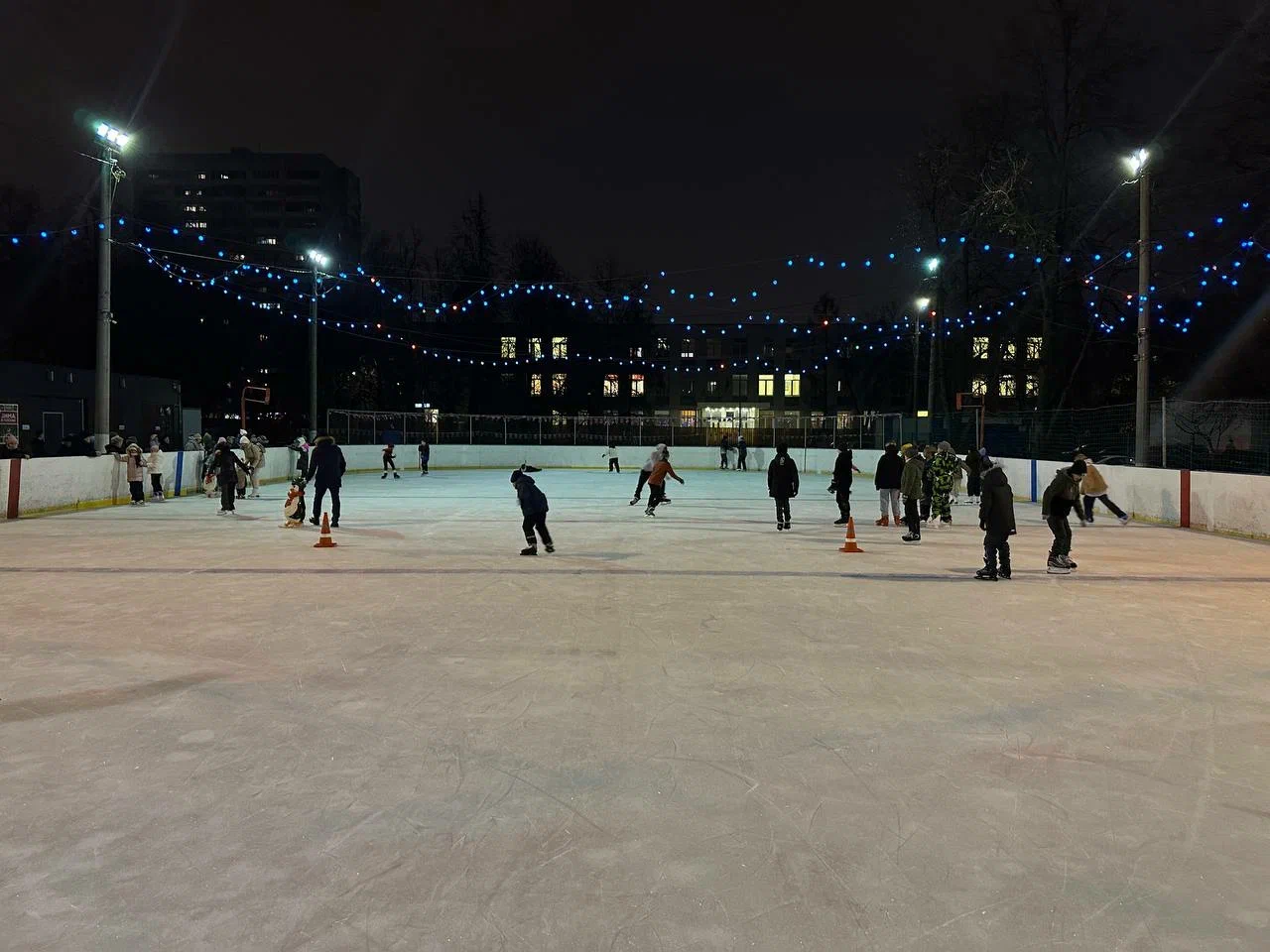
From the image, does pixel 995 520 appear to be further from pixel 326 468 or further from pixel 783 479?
pixel 326 468

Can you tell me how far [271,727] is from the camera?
5.47 m

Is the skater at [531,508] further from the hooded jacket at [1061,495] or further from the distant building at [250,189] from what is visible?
the distant building at [250,189]

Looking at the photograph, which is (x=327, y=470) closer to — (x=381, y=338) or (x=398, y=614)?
(x=398, y=614)

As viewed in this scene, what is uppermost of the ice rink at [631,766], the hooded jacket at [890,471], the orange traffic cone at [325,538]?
the hooded jacket at [890,471]

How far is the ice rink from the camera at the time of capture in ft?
10.9

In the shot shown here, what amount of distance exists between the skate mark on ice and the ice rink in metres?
0.03

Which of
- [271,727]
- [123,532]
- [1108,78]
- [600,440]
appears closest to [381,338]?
[600,440]

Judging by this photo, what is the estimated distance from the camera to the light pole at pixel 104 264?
20.5m

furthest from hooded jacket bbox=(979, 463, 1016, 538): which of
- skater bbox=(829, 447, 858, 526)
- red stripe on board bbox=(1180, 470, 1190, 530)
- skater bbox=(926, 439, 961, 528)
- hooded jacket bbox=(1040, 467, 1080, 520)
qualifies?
red stripe on board bbox=(1180, 470, 1190, 530)

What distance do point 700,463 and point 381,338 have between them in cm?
2166

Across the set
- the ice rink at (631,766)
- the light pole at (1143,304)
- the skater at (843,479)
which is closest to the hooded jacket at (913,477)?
the skater at (843,479)

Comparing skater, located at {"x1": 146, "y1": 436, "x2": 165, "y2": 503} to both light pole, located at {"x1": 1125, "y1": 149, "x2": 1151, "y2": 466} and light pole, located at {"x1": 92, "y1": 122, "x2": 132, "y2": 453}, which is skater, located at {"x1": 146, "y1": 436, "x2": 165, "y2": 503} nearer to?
light pole, located at {"x1": 92, "y1": 122, "x2": 132, "y2": 453}

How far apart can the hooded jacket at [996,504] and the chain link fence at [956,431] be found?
6884mm

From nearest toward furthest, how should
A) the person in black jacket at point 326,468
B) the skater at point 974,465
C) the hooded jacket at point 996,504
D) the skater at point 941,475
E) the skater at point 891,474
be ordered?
the hooded jacket at point 996,504
the person in black jacket at point 326,468
the skater at point 891,474
the skater at point 941,475
the skater at point 974,465
